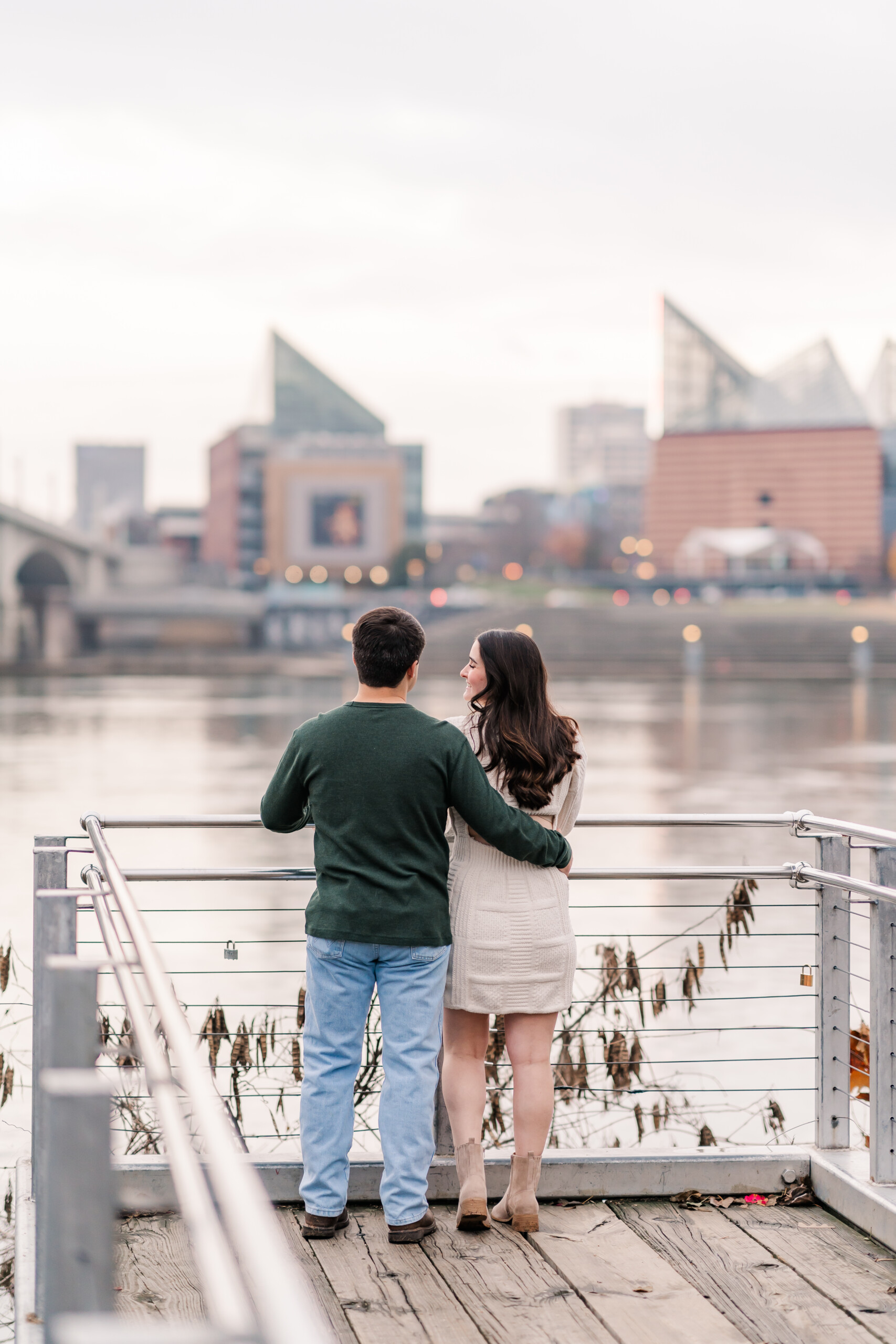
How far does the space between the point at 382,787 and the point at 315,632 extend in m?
83.2

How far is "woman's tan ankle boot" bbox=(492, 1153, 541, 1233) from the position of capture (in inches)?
143

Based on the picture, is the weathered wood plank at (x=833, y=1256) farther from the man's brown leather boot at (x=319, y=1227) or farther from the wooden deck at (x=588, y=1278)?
the man's brown leather boot at (x=319, y=1227)

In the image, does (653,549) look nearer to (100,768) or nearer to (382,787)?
(100,768)

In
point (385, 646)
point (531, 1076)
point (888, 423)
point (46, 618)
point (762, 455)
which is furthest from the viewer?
point (888, 423)

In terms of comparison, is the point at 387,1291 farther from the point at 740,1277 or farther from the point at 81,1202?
the point at 81,1202

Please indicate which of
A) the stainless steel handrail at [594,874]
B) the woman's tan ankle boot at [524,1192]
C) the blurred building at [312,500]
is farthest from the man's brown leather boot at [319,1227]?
the blurred building at [312,500]

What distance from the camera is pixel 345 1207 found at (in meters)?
3.84

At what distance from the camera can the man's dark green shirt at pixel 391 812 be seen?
11.1ft

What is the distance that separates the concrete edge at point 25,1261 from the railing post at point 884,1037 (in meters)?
2.16

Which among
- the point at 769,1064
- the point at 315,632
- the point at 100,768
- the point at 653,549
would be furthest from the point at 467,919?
the point at 653,549

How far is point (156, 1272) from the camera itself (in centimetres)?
342

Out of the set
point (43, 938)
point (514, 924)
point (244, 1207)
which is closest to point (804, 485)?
point (514, 924)

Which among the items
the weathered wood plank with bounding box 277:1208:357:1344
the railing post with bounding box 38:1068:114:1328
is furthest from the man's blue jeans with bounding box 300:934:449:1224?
the railing post with bounding box 38:1068:114:1328

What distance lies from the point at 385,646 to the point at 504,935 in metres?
0.78
